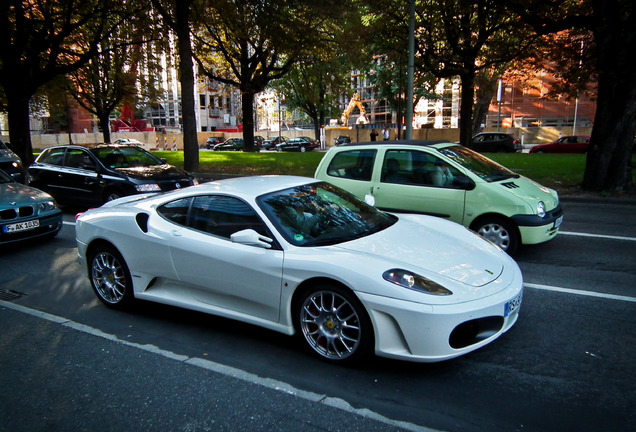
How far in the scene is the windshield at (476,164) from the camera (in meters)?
6.79

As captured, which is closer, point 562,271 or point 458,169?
point 562,271

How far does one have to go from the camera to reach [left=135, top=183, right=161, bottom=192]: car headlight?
965cm

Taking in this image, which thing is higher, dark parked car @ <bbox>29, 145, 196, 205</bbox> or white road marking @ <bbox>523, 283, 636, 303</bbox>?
dark parked car @ <bbox>29, 145, 196, 205</bbox>

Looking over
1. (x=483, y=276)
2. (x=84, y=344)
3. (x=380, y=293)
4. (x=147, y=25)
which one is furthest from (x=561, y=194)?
(x=147, y=25)

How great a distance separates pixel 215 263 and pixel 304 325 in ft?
3.13

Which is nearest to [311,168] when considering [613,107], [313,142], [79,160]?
[79,160]

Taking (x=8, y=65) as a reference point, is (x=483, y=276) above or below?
below

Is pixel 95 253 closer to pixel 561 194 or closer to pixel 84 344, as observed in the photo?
pixel 84 344

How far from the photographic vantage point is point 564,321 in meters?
4.30

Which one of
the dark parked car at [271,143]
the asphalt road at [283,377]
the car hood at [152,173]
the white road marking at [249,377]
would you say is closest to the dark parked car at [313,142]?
the dark parked car at [271,143]

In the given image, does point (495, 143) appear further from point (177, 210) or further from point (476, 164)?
Result: point (177, 210)

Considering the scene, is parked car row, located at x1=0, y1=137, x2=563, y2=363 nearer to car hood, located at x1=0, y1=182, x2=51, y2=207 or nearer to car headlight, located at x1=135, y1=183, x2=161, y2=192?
car hood, located at x1=0, y1=182, x2=51, y2=207

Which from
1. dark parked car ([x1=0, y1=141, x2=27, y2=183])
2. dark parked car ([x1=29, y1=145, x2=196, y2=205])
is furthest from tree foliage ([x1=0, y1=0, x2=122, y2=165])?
dark parked car ([x1=29, y1=145, x2=196, y2=205])

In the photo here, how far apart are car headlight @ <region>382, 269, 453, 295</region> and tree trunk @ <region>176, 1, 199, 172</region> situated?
1374 cm
